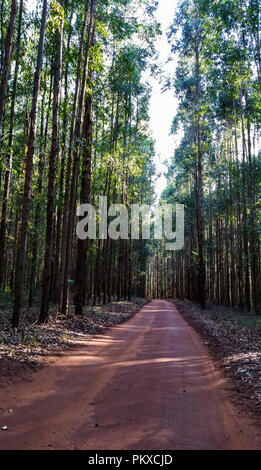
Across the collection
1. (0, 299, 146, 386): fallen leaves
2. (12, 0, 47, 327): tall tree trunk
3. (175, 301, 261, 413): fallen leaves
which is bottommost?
(175, 301, 261, 413): fallen leaves

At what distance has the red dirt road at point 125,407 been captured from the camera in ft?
11.4

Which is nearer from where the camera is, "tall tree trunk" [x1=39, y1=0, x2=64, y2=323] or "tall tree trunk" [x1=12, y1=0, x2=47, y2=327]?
"tall tree trunk" [x1=12, y1=0, x2=47, y2=327]

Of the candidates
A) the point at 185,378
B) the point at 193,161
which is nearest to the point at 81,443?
the point at 185,378

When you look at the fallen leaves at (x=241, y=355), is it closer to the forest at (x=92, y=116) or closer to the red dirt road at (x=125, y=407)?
the red dirt road at (x=125, y=407)

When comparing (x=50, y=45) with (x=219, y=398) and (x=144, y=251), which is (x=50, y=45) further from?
(x=144, y=251)

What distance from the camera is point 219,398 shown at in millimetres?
5008

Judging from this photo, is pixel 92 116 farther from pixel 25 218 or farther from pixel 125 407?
pixel 125 407

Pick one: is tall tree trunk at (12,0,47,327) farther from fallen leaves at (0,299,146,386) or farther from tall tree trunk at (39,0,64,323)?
tall tree trunk at (39,0,64,323)

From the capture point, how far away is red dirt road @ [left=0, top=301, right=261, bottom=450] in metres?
3.48

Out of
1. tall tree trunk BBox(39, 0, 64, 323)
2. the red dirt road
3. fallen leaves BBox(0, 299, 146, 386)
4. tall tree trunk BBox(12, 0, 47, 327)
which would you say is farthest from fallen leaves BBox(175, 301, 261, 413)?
tall tree trunk BBox(12, 0, 47, 327)

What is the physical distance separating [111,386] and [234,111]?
69.6 ft

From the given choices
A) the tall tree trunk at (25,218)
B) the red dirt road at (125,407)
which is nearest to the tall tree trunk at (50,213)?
the tall tree trunk at (25,218)

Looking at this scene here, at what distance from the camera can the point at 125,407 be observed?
14.7 ft

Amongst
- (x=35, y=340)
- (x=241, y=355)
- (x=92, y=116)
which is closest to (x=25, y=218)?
(x=35, y=340)
